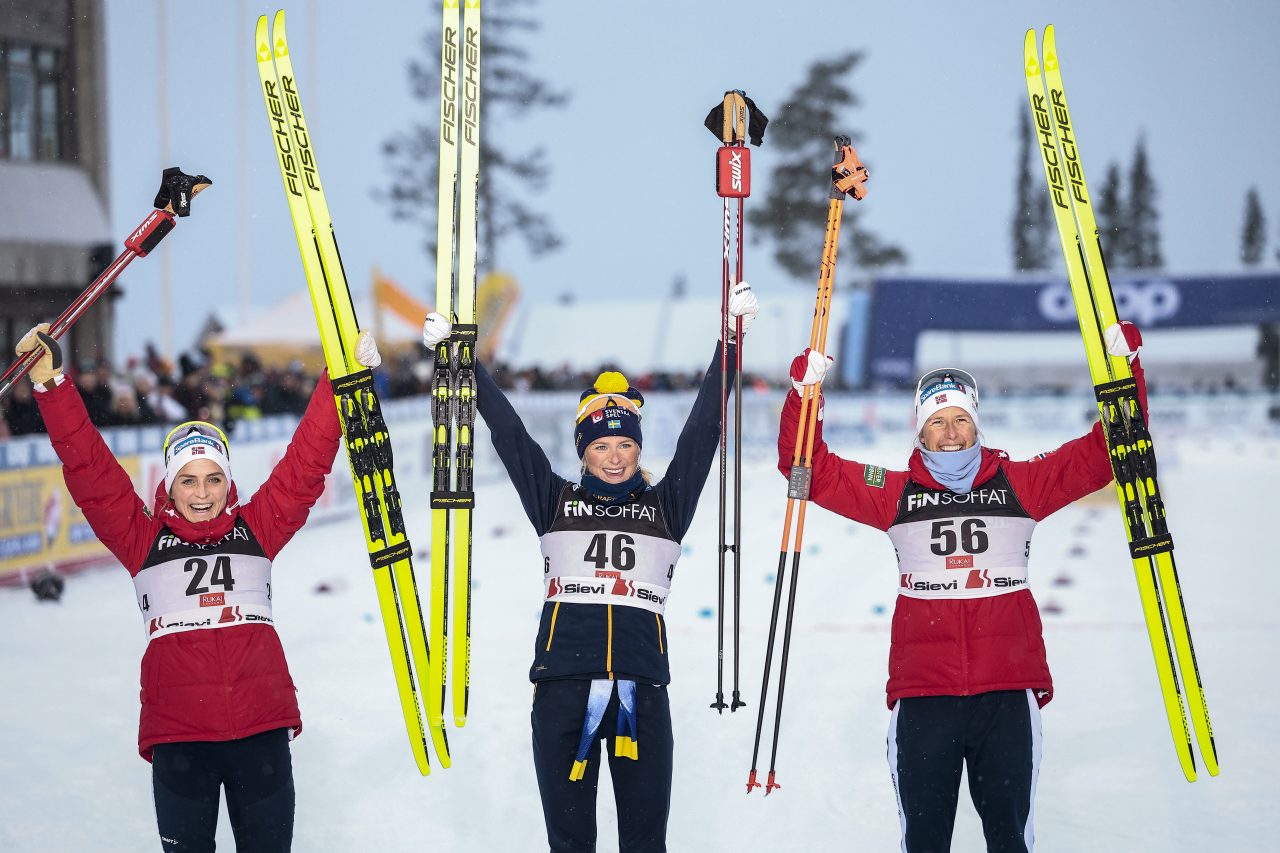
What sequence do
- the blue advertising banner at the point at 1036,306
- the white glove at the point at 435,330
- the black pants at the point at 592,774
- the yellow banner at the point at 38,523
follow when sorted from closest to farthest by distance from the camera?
the black pants at the point at 592,774, the white glove at the point at 435,330, the yellow banner at the point at 38,523, the blue advertising banner at the point at 1036,306

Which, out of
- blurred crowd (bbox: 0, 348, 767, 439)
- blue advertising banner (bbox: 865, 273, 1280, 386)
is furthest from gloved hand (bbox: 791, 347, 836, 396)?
blue advertising banner (bbox: 865, 273, 1280, 386)

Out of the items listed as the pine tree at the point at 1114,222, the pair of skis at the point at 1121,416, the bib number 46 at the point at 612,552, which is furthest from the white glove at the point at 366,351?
the pine tree at the point at 1114,222

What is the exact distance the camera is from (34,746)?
566cm

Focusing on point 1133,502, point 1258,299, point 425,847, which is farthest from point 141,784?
point 1258,299

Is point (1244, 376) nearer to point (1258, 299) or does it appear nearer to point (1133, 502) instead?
point (1258, 299)

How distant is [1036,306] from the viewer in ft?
81.7

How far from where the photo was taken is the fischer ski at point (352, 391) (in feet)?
13.3

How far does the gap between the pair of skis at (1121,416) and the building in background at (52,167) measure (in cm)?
1671

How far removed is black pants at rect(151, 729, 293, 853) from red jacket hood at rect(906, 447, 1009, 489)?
A: 73.4 inches

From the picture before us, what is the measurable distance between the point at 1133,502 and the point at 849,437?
1736 cm

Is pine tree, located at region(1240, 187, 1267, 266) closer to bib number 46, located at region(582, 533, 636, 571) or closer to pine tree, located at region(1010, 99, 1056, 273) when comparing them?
pine tree, located at region(1010, 99, 1056, 273)

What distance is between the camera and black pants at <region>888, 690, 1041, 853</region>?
335 cm

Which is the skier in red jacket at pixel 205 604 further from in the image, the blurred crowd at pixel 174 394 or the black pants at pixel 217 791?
the blurred crowd at pixel 174 394

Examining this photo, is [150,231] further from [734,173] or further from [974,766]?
[974,766]
